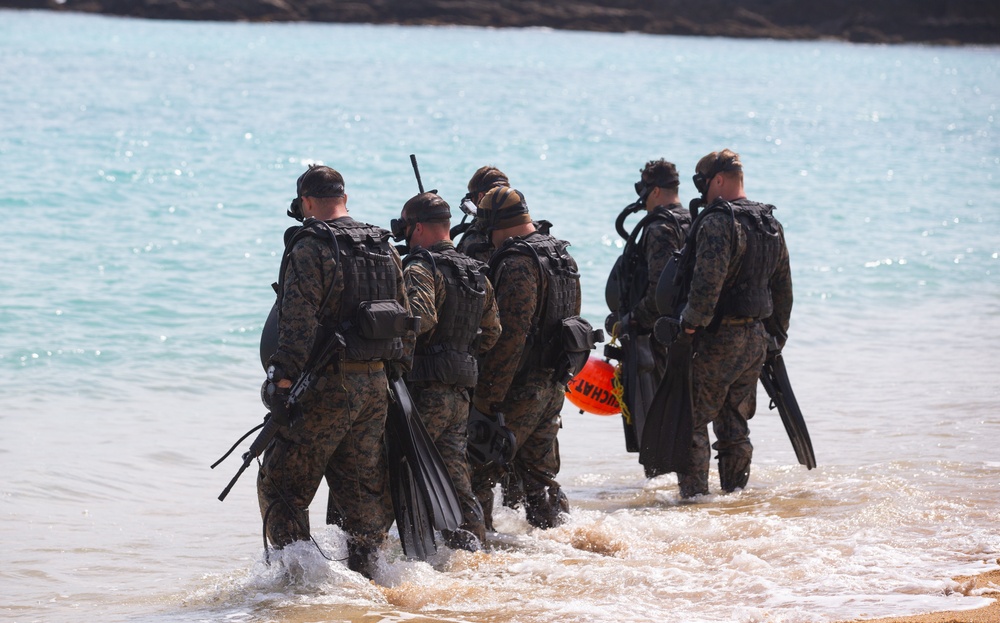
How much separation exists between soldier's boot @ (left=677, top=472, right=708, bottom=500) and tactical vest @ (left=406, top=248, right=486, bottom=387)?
2.07m

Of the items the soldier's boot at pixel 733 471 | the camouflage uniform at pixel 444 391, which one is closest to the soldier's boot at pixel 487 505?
the camouflage uniform at pixel 444 391

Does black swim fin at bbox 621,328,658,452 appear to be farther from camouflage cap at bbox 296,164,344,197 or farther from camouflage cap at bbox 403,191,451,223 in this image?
camouflage cap at bbox 296,164,344,197

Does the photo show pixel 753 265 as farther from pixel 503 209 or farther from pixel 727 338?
pixel 503 209

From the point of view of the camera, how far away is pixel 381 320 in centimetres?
541

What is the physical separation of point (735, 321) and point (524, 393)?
150 cm

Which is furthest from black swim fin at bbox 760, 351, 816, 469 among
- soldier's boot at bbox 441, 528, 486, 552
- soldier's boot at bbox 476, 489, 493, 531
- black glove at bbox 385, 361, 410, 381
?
black glove at bbox 385, 361, 410, 381

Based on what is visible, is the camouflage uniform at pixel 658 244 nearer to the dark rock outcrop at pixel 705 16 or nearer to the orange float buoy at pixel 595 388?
the orange float buoy at pixel 595 388

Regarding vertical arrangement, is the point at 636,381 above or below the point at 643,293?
below

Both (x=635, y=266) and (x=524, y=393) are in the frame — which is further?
(x=635, y=266)

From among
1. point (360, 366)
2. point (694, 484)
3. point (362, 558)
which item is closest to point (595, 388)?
point (694, 484)

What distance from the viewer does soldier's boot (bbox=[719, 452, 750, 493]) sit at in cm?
762

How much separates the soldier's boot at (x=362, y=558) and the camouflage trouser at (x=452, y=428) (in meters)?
0.53

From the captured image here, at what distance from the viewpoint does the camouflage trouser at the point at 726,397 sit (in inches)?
290

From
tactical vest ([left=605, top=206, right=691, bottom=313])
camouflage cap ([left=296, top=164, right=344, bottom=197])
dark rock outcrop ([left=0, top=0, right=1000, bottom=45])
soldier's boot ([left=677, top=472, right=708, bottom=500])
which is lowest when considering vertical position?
soldier's boot ([left=677, top=472, right=708, bottom=500])
